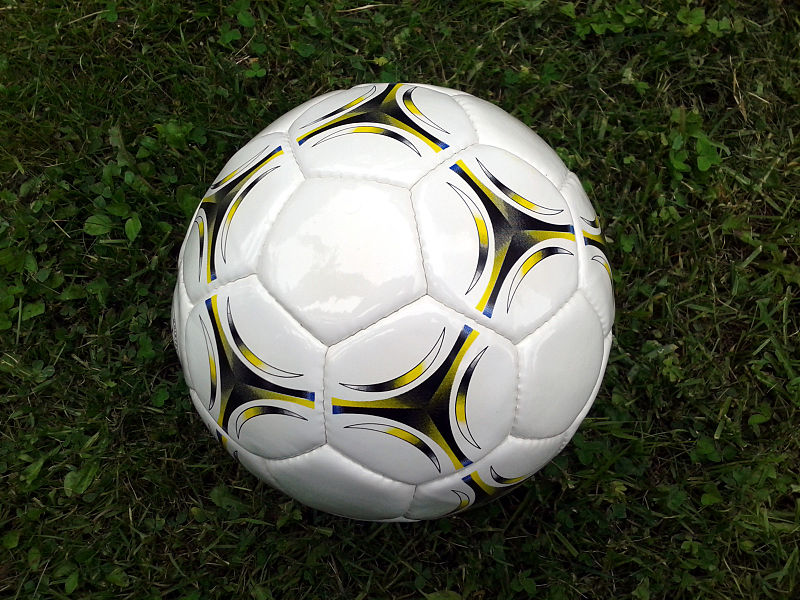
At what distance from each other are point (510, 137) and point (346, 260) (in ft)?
2.07

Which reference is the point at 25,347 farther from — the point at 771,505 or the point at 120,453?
the point at 771,505

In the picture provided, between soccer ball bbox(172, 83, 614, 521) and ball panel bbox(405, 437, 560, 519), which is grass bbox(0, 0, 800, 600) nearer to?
ball panel bbox(405, 437, 560, 519)

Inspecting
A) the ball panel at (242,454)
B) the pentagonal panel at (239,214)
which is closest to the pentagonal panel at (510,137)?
the pentagonal panel at (239,214)

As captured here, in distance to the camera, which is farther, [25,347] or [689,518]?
[25,347]

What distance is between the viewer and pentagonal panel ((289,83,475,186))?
1.56 m

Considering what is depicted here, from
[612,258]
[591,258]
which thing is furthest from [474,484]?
[612,258]

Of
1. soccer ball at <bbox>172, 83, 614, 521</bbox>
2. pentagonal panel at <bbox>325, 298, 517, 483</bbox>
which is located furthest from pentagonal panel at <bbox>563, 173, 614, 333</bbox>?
pentagonal panel at <bbox>325, 298, 517, 483</bbox>

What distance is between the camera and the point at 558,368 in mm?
1594

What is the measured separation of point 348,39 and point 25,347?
1803 mm

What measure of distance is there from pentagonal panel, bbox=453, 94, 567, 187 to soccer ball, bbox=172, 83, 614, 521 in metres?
0.01

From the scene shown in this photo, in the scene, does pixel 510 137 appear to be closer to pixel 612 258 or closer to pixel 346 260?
pixel 346 260

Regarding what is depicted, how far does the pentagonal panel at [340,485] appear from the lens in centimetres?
158

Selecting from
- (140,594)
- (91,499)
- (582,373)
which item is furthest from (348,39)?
(140,594)

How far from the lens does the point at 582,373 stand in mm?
1677
